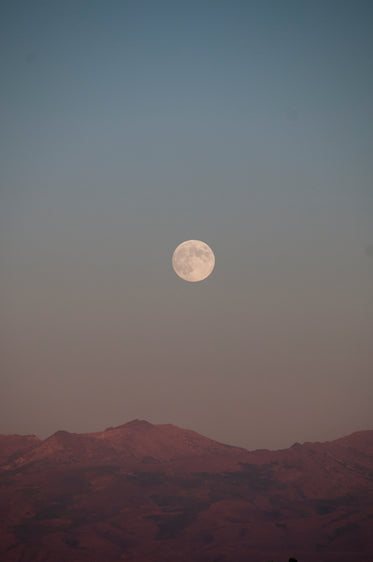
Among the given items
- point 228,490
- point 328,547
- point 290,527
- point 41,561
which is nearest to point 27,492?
point 41,561

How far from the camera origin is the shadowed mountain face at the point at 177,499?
7700 centimetres

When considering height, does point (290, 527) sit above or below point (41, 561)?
below

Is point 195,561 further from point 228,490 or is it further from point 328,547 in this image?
point 228,490

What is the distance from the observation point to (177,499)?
338ft

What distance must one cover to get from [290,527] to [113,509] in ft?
106

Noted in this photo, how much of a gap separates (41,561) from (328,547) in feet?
135

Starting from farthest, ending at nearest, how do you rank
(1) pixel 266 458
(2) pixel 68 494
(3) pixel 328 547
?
(1) pixel 266 458, (2) pixel 68 494, (3) pixel 328 547

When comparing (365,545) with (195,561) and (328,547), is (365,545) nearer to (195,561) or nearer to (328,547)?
(328,547)

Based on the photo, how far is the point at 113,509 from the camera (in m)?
96.7

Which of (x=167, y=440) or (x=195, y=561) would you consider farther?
(x=167, y=440)

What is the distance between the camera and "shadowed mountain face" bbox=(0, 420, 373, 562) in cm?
7700

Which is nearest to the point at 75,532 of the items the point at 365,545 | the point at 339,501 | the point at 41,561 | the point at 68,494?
the point at 41,561

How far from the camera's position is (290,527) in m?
86.2

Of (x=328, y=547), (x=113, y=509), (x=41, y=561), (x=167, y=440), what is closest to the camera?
(x=41, y=561)
